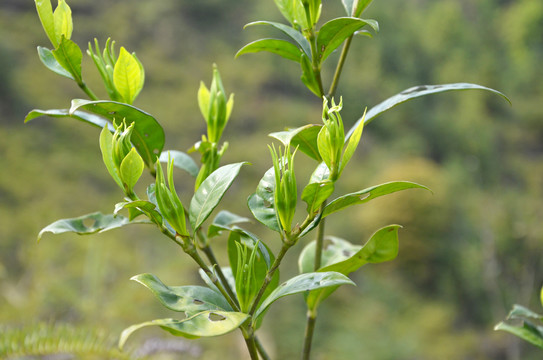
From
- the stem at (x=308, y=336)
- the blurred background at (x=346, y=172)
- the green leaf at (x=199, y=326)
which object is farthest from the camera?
the blurred background at (x=346, y=172)

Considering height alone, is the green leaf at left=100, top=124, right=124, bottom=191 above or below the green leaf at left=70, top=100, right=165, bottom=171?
below

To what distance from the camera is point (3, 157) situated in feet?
10.2

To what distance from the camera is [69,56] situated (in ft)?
0.85

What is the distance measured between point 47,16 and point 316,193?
0.56 ft

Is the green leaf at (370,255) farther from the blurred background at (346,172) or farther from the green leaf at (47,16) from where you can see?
the blurred background at (346,172)

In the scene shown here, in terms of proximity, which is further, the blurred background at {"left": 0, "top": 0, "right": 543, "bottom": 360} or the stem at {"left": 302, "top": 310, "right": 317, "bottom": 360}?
the blurred background at {"left": 0, "top": 0, "right": 543, "bottom": 360}

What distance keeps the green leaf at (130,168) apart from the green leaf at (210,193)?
0.03 meters

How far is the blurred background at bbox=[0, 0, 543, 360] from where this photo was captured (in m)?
2.33

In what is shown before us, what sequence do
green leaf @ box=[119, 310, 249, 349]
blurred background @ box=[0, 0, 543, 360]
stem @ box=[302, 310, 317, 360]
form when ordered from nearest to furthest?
green leaf @ box=[119, 310, 249, 349], stem @ box=[302, 310, 317, 360], blurred background @ box=[0, 0, 543, 360]

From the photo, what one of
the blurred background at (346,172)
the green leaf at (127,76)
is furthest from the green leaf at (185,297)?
the blurred background at (346,172)

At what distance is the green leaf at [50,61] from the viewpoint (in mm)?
267

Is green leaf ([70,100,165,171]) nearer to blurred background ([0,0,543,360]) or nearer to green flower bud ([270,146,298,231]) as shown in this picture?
green flower bud ([270,146,298,231])

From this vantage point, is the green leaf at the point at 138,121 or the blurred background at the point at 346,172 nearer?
the green leaf at the point at 138,121

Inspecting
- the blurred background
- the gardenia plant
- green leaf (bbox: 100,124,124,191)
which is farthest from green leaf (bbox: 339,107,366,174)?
the blurred background
